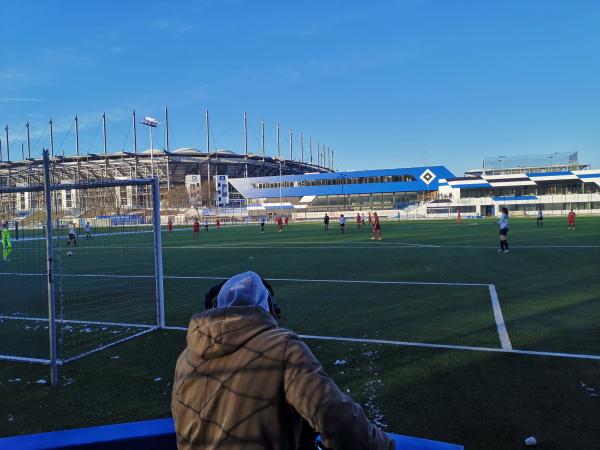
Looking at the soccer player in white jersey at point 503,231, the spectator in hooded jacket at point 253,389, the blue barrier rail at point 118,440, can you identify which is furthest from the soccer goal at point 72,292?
the soccer player in white jersey at point 503,231

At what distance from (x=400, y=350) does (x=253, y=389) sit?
4873mm

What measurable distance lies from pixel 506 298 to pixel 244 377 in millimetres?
9169

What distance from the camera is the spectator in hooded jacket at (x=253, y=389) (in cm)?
162

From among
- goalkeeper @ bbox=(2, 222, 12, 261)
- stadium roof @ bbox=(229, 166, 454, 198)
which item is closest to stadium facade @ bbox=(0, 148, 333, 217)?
stadium roof @ bbox=(229, 166, 454, 198)

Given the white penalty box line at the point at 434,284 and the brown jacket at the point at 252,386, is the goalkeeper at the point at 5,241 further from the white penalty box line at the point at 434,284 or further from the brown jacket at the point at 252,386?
the brown jacket at the point at 252,386

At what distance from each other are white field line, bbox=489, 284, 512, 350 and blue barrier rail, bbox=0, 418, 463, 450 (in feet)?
14.4

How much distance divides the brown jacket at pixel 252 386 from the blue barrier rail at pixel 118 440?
30.7 inches

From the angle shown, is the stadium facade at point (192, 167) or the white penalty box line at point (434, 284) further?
the stadium facade at point (192, 167)

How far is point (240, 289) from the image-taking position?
1.95m

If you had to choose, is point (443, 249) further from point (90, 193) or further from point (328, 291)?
point (90, 193)

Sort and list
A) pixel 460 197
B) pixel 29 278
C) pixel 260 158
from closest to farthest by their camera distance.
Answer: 1. pixel 29 278
2. pixel 460 197
3. pixel 260 158

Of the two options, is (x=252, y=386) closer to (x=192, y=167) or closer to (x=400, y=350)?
(x=400, y=350)

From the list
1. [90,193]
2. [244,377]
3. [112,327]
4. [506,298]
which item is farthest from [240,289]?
[506,298]

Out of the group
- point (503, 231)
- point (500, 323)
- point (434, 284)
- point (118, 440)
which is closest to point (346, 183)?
point (503, 231)
